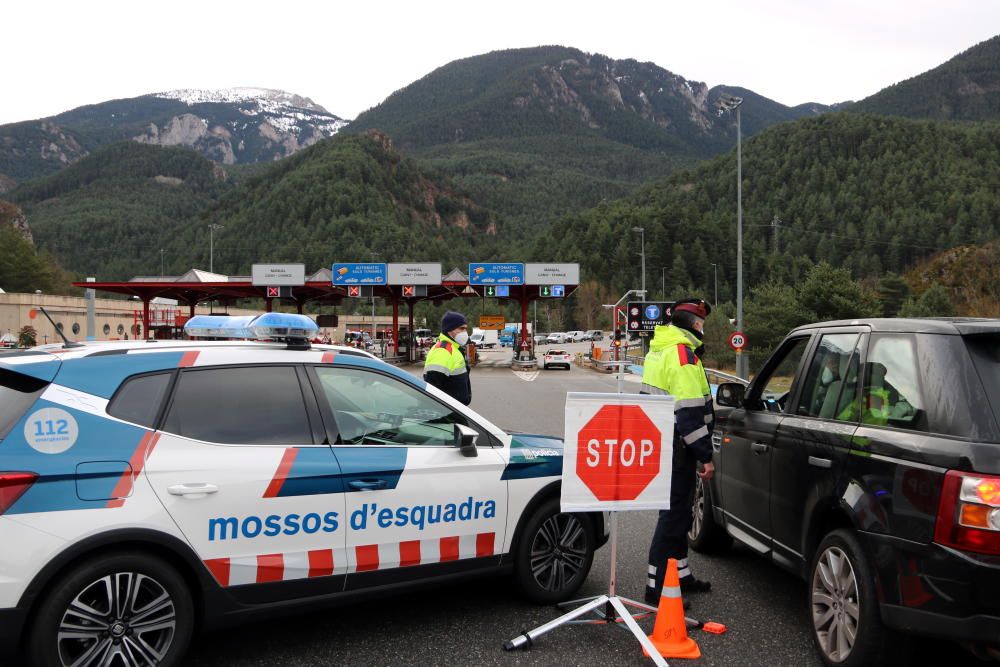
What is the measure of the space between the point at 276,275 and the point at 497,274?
45.6 feet

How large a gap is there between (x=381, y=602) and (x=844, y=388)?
3.17 meters

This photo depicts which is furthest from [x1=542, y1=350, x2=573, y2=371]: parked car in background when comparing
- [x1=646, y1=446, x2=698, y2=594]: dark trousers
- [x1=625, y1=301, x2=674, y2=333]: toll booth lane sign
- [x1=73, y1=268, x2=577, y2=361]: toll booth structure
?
[x1=646, y1=446, x2=698, y2=594]: dark trousers

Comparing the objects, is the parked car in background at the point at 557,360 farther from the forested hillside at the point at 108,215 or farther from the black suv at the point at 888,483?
the forested hillside at the point at 108,215

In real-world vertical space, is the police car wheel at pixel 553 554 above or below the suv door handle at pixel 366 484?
below

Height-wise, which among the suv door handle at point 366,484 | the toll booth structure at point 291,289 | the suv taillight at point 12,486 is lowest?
the suv door handle at point 366,484

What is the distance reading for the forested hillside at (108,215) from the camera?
150m

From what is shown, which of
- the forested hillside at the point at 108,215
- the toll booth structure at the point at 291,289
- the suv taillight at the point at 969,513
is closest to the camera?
the suv taillight at the point at 969,513

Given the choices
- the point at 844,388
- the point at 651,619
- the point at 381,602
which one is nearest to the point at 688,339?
the point at 844,388

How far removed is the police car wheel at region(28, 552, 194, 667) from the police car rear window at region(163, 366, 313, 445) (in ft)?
2.21

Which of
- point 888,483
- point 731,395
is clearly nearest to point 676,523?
point 731,395

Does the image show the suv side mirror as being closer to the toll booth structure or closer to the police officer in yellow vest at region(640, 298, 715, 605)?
the police officer in yellow vest at region(640, 298, 715, 605)

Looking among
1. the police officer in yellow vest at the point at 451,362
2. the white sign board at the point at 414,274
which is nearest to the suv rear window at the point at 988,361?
the police officer in yellow vest at the point at 451,362

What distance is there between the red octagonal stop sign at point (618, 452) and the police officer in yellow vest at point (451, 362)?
12.9ft

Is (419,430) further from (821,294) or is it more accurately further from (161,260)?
(161,260)
